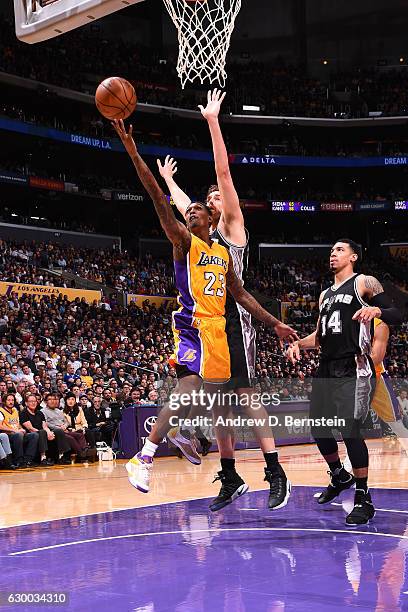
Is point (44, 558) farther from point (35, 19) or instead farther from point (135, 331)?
point (135, 331)

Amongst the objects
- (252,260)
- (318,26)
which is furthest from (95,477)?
(318,26)

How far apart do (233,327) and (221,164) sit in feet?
4.20

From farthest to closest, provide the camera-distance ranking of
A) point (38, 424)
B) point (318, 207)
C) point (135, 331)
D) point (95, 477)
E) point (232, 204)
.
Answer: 1. point (318, 207)
2. point (135, 331)
3. point (38, 424)
4. point (95, 477)
5. point (232, 204)

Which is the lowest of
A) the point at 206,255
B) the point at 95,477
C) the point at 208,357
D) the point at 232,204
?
the point at 95,477

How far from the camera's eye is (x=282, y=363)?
23.8 m

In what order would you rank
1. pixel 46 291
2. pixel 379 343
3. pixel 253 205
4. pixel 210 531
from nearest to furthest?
pixel 210 531
pixel 379 343
pixel 46 291
pixel 253 205

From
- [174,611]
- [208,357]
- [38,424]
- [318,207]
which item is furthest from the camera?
[318,207]

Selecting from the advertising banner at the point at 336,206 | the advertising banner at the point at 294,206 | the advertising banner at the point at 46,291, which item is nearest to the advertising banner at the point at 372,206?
the advertising banner at the point at 336,206

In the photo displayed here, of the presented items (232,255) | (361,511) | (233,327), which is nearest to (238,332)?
(233,327)

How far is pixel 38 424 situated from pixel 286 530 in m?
7.40

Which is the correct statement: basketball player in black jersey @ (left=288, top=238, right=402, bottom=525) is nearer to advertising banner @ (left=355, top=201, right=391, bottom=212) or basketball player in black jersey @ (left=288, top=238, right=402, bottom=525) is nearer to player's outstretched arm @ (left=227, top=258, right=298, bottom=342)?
player's outstretched arm @ (left=227, top=258, right=298, bottom=342)

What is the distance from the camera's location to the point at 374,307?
6.12 metres

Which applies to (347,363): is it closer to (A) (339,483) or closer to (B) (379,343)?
(A) (339,483)

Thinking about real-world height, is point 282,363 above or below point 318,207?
below
